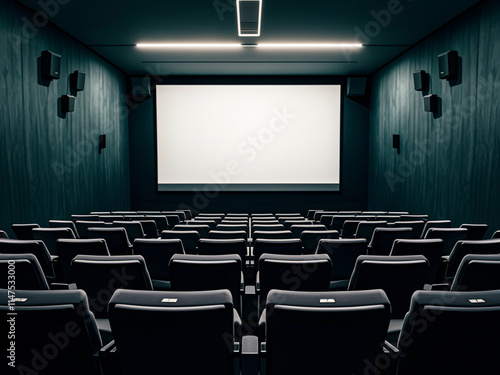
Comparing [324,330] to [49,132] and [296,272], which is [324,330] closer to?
[296,272]

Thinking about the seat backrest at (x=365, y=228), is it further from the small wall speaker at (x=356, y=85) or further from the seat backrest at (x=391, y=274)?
the small wall speaker at (x=356, y=85)

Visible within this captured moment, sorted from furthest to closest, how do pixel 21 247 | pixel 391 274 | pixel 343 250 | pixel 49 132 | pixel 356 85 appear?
pixel 356 85 → pixel 49 132 → pixel 343 250 → pixel 21 247 → pixel 391 274

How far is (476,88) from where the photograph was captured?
21.5 ft

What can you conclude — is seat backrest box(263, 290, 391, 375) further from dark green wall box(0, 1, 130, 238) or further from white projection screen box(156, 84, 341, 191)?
white projection screen box(156, 84, 341, 191)

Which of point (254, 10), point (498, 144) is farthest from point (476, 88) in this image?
point (254, 10)

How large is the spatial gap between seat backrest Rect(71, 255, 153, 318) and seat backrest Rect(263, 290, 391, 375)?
3.77ft

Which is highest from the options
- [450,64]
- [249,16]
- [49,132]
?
[249,16]

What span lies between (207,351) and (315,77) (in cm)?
1110

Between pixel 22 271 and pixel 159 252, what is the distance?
4.30 feet

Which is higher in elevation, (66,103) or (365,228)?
(66,103)

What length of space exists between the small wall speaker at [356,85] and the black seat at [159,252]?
9465 mm

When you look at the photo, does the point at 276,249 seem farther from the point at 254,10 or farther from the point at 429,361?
the point at 254,10

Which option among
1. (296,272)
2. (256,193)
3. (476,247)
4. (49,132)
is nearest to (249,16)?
(49,132)

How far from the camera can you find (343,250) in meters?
3.34
